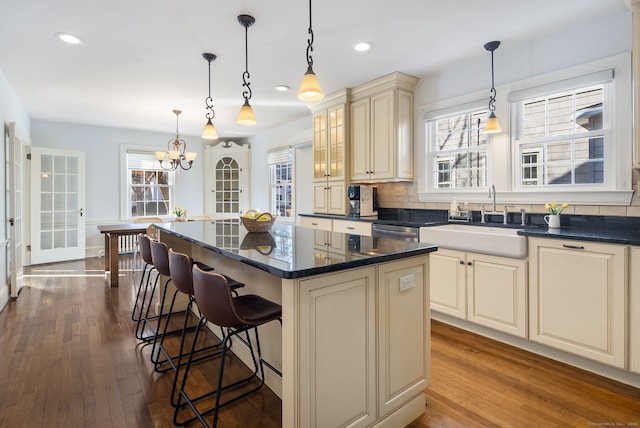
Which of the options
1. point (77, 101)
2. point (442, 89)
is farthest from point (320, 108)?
point (77, 101)

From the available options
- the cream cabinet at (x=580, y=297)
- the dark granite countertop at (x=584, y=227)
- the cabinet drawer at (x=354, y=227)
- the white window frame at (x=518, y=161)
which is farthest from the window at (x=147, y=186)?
the cream cabinet at (x=580, y=297)

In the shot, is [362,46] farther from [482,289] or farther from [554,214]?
[482,289]

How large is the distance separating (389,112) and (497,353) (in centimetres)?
268

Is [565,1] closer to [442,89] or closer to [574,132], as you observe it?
[574,132]

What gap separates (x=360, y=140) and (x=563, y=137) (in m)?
2.13

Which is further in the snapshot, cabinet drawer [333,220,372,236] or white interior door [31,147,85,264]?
white interior door [31,147,85,264]

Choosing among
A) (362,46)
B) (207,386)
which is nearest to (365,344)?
(207,386)

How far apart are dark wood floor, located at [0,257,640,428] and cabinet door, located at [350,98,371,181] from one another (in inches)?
80.5

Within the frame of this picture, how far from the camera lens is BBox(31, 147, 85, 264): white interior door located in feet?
19.2

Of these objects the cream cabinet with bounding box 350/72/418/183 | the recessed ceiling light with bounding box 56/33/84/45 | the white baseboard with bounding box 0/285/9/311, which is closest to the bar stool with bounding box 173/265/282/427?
the cream cabinet with bounding box 350/72/418/183

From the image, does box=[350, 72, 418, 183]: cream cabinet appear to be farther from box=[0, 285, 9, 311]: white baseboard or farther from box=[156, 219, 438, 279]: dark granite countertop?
box=[0, 285, 9, 311]: white baseboard

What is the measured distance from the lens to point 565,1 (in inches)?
97.1

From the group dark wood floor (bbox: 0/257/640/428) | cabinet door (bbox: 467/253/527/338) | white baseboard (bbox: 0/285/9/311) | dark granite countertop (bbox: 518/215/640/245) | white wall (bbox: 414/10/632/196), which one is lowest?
dark wood floor (bbox: 0/257/640/428)

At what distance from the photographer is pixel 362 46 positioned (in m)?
3.18
